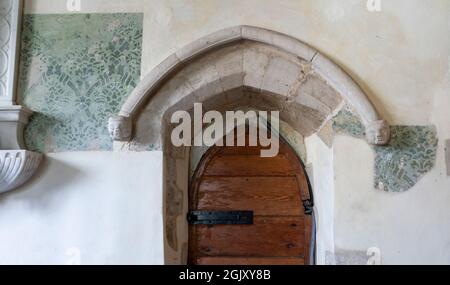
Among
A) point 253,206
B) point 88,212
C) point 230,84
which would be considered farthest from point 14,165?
point 253,206

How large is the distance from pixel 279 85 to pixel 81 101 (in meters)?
0.85

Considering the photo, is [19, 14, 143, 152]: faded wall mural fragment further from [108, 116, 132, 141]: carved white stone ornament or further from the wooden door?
the wooden door

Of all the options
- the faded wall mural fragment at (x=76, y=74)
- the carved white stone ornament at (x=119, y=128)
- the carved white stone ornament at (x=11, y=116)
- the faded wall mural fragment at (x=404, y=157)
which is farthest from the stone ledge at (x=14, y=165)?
the faded wall mural fragment at (x=404, y=157)

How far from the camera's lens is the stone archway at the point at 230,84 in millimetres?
1699

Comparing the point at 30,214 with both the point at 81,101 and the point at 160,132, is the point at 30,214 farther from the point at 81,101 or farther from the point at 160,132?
the point at 160,132

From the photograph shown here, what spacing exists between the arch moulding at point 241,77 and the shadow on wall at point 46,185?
0.87ft

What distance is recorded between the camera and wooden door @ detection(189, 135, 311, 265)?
6.70 ft

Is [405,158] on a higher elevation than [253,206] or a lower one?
higher

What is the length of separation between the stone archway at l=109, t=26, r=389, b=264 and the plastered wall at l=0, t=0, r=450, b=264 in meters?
0.07

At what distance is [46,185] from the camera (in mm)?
1741

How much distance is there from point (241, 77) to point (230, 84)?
0.19 feet

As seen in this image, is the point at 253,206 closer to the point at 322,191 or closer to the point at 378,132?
the point at 322,191

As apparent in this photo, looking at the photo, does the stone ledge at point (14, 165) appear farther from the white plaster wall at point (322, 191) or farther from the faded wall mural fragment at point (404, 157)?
the faded wall mural fragment at point (404, 157)

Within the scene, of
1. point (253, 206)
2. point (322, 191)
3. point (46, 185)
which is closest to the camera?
point (46, 185)
